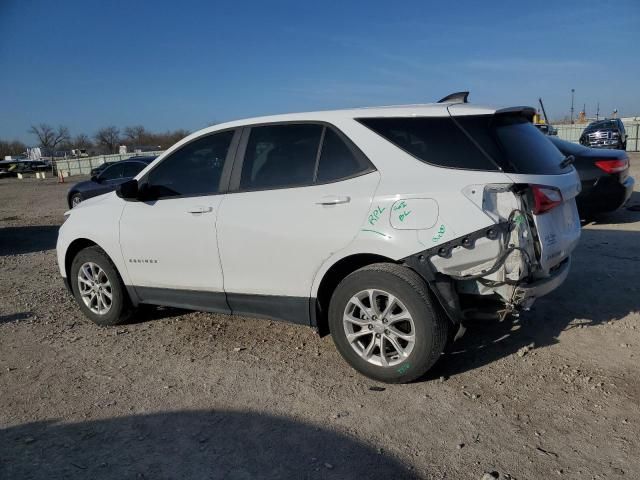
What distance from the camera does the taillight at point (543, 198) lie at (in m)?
3.19

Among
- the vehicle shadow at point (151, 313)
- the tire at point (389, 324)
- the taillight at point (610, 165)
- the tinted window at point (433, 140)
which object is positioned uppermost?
the tinted window at point (433, 140)

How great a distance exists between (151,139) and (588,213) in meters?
100

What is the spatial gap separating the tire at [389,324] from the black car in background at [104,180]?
42.4 feet

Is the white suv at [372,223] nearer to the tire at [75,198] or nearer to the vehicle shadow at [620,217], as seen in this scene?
the vehicle shadow at [620,217]

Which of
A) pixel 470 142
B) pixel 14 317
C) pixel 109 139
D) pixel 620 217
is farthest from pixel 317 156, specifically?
pixel 109 139

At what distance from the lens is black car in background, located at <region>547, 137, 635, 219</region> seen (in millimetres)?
7707

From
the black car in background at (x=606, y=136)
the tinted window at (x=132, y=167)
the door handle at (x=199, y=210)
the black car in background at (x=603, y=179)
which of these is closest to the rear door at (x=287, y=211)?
the door handle at (x=199, y=210)

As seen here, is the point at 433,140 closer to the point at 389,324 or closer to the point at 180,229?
the point at 389,324

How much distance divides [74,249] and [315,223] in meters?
2.88

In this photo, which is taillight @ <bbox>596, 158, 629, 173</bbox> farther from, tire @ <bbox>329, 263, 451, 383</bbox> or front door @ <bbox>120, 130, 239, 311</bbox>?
front door @ <bbox>120, 130, 239, 311</bbox>

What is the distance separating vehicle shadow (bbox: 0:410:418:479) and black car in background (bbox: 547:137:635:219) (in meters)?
6.40

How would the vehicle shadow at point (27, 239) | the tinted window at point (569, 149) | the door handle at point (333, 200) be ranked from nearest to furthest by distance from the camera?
the door handle at point (333, 200) → the tinted window at point (569, 149) → the vehicle shadow at point (27, 239)

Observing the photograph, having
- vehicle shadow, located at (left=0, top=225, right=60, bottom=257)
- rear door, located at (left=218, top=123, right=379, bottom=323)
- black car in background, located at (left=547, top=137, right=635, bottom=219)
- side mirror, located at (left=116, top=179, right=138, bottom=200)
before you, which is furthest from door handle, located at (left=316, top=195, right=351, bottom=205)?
vehicle shadow, located at (left=0, top=225, right=60, bottom=257)

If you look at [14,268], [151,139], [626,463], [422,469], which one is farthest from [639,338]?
[151,139]
